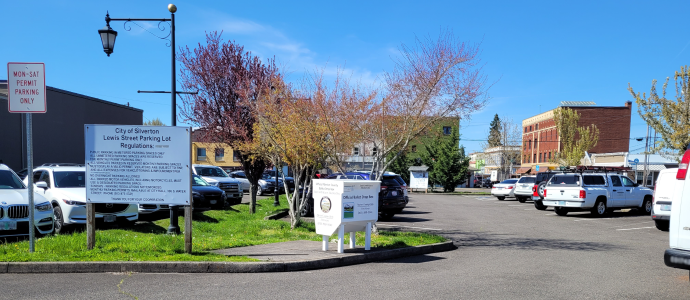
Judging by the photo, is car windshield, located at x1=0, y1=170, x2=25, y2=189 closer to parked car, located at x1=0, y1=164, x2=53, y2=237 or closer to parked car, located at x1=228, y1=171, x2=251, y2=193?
parked car, located at x1=0, y1=164, x2=53, y2=237

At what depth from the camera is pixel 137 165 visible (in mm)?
8656

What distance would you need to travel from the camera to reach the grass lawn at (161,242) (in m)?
8.06

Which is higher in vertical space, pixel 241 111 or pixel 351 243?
pixel 241 111

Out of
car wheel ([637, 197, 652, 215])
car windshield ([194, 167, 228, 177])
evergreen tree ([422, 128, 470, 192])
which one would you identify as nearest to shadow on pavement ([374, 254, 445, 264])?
car wheel ([637, 197, 652, 215])

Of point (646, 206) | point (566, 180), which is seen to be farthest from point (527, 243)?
point (646, 206)

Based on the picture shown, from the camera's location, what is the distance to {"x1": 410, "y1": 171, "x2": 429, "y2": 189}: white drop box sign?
47.3 metres

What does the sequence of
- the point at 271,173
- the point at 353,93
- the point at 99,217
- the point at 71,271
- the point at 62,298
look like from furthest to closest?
the point at 271,173 → the point at 353,93 → the point at 99,217 → the point at 71,271 → the point at 62,298

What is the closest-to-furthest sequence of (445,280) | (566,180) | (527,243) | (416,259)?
(445,280) → (416,259) → (527,243) → (566,180)

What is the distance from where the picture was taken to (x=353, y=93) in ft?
40.7

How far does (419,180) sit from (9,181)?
39659 mm

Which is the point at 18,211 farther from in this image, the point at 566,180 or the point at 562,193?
the point at 566,180

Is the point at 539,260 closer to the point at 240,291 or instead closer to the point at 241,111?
the point at 240,291

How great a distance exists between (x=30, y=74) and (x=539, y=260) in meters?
9.56

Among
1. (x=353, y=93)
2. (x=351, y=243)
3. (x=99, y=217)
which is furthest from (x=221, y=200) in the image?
(x=351, y=243)
